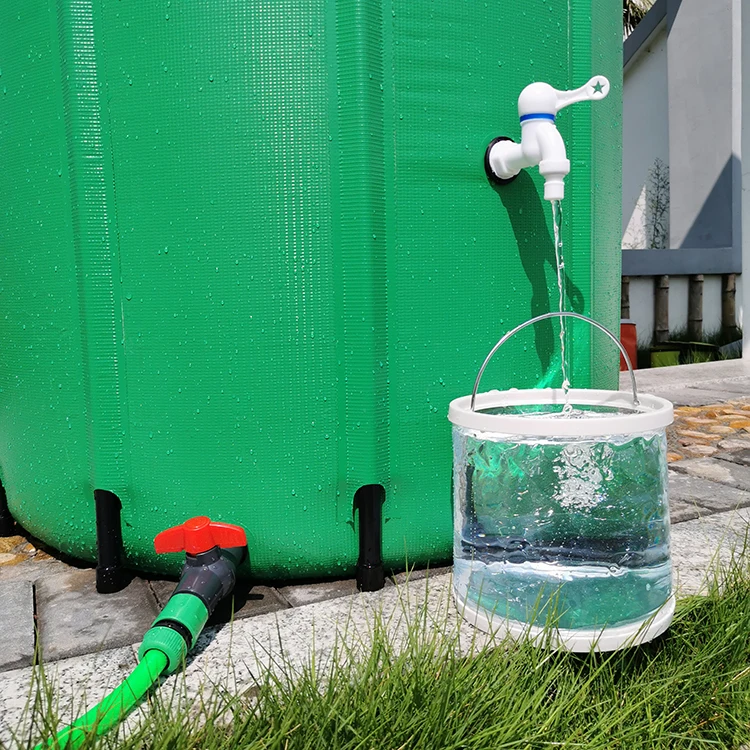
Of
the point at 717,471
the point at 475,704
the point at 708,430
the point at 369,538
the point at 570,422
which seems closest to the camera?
the point at 475,704

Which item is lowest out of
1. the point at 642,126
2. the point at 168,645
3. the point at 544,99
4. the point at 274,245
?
the point at 168,645

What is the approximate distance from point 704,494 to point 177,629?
1.84 metres

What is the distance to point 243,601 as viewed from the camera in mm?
1796

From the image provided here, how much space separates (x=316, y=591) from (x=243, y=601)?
0.17m

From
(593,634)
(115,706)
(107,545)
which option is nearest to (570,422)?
(593,634)

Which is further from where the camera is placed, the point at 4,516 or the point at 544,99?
the point at 4,516

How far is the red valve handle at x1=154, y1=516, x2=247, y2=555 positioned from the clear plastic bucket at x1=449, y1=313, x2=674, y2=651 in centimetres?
53

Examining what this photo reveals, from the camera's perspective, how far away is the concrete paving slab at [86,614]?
1592mm

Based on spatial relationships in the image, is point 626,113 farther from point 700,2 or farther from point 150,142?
point 150,142

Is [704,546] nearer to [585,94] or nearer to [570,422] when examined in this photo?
[570,422]

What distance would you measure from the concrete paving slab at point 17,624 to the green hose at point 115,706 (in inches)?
12.7

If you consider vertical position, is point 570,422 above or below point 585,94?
below

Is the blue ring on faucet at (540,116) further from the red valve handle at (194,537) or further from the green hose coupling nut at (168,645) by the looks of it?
the green hose coupling nut at (168,645)

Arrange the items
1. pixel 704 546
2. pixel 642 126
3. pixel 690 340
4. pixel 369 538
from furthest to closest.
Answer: pixel 642 126
pixel 690 340
pixel 704 546
pixel 369 538
